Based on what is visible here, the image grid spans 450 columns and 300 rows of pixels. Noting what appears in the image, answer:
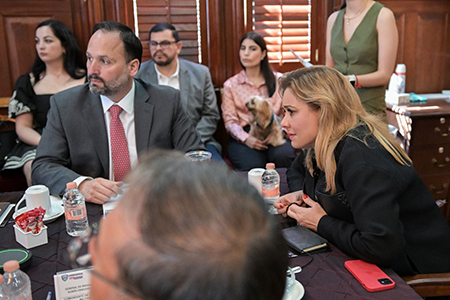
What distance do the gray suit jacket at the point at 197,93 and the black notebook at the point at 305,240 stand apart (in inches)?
79.7

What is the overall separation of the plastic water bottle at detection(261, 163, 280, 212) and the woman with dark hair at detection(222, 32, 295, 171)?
1.51 m

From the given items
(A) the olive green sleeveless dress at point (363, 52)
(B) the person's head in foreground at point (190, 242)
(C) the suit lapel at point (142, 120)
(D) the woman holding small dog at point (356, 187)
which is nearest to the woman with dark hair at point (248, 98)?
(A) the olive green sleeveless dress at point (363, 52)

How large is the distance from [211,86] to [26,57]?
1.41 meters

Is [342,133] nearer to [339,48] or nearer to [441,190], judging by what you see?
[339,48]

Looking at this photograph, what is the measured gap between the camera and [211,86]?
11.5 ft

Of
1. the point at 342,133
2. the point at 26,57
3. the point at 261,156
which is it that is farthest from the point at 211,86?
the point at 342,133

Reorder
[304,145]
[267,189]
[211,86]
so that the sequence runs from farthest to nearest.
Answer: [211,86], [267,189], [304,145]

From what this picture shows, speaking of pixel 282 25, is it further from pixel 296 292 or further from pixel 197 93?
pixel 296 292

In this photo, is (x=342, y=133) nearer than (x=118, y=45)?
Yes

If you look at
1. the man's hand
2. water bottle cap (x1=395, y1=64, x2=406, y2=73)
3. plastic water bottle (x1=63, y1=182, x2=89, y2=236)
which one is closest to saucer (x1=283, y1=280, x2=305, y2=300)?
plastic water bottle (x1=63, y1=182, x2=89, y2=236)

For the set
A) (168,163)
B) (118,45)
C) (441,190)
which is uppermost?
(118,45)

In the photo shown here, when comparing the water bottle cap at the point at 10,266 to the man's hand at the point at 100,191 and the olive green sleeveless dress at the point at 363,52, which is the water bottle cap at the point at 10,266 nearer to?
the man's hand at the point at 100,191

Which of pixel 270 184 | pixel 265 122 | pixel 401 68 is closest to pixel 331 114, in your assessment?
pixel 270 184

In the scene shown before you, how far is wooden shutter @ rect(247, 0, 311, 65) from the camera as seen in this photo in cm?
356
